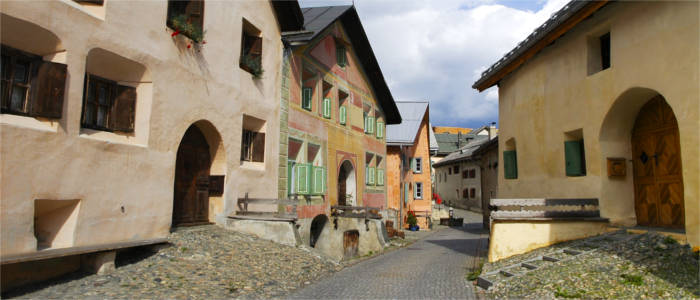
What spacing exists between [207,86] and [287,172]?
4.23 meters

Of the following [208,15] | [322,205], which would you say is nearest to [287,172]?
[322,205]

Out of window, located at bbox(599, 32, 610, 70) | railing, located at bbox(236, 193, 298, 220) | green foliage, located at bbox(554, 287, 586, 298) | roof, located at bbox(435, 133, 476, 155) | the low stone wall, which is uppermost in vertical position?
roof, located at bbox(435, 133, 476, 155)

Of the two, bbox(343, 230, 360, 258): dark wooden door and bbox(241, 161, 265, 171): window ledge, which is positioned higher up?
bbox(241, 161, 265, 171): window ledge

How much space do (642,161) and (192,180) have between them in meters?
9.73

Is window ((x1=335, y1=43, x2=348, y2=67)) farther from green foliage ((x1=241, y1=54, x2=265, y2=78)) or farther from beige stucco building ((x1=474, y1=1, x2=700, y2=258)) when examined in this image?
beige stucco building ((x1=474, y1=1, x2=700, y2=258))

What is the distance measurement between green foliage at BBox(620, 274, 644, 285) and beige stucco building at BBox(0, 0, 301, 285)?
763 centimetres

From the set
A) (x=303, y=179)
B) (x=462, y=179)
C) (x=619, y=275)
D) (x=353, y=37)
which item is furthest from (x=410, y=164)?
(x=619, y=275)

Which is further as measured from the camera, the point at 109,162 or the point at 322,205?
the point at 322,205

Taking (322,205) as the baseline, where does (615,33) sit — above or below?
above

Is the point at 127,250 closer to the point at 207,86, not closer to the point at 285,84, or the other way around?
the point at 207,86

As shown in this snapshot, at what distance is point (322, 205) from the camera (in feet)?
53.4

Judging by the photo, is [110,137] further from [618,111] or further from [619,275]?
[618,111]

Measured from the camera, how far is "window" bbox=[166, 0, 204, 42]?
9753 millimetres

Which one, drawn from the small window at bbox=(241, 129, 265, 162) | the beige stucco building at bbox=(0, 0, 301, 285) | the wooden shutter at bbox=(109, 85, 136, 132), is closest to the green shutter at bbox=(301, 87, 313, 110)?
the beige stucco building at bbox=(0, 0, 301, 285)
